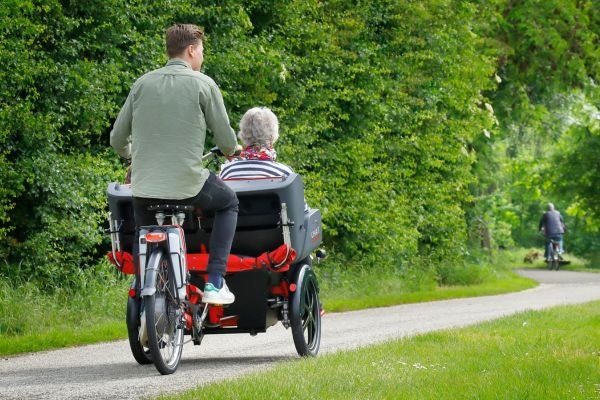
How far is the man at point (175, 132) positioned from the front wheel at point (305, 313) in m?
1.09

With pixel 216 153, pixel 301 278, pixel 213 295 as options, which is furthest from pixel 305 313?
pixel 216 153

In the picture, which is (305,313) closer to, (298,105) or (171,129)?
(171,129)

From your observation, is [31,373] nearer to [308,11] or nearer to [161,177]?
[161,177]

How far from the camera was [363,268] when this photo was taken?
19.8 m

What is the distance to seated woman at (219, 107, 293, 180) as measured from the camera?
9.02 metres

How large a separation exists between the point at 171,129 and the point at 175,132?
0.10 ft

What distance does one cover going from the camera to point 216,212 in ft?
27.1

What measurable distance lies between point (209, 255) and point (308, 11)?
10791mm

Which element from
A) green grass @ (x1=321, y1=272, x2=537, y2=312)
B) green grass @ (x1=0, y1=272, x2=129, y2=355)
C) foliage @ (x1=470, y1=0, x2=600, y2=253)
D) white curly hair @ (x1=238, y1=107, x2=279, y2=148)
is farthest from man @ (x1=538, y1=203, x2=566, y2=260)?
white curly hair @ (x1=238, y1=107, x2=279, y2=148)

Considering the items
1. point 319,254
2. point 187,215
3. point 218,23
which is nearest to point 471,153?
point 218,23

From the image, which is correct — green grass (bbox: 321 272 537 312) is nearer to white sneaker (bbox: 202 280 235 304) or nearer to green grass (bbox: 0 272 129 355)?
green grass (bbox: 0 272 129 355)

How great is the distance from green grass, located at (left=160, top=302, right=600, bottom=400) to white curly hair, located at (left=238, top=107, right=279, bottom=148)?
5.23 ft

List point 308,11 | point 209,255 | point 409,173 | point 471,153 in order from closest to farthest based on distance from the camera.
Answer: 1. point 209,255
2. point 308,11
3. point 409,173
4. point 471,153

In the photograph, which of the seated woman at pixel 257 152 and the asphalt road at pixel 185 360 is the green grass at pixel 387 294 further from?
the seated woman at pixel 257 152
